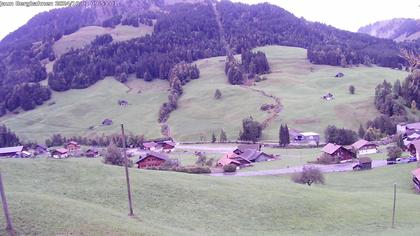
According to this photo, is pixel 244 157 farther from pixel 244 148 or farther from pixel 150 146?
pixel 150 146

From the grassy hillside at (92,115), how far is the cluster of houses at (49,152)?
22.1m

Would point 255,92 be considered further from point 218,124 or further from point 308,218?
point 308,218

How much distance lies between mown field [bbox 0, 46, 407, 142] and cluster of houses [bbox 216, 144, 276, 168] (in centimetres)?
2176

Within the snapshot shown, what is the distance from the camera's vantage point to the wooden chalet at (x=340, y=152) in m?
92.0

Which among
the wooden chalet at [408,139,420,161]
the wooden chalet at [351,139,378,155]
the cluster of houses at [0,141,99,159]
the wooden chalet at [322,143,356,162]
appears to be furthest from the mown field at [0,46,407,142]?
the wooden chalet at [408,139,420,161]

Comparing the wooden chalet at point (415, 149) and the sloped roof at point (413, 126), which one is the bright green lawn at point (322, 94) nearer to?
the sloped roof at point (413, 126)

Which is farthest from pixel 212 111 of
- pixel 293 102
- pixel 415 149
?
pixel 415 149

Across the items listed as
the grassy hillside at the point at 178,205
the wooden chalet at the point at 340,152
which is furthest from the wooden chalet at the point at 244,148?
the grassy hillside at the point at 178,205

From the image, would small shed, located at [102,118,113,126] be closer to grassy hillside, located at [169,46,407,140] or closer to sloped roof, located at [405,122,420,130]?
grassy hillside, located at [169,46,407,140]

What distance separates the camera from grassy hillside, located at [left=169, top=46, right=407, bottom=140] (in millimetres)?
130000

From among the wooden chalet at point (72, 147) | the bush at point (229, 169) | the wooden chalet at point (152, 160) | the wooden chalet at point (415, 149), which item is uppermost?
the wooden chalet at point (415, 149)

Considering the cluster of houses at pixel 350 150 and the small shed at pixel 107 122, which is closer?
the cluster of houses at pixel 350 150

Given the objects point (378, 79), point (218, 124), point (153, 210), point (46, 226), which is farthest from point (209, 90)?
point (46, 226)

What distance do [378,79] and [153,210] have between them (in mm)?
158406
